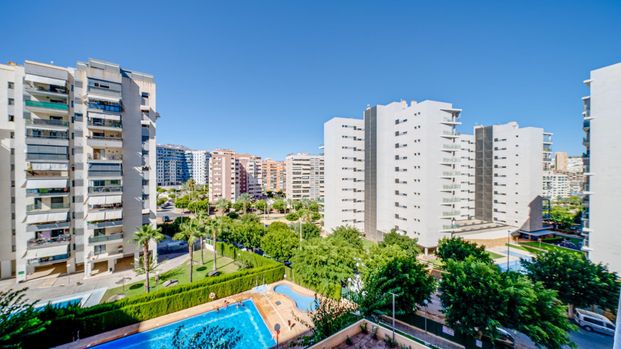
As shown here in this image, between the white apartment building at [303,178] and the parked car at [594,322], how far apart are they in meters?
71.2

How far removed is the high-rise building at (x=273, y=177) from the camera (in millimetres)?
109250

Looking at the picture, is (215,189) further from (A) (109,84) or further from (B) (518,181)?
(B) (518,181)

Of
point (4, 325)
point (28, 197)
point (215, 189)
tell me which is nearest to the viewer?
point (4, 325)

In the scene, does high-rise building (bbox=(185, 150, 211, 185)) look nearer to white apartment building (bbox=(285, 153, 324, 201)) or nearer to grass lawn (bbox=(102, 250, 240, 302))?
white apartment building (bbox=(285, 153, 324, 201))

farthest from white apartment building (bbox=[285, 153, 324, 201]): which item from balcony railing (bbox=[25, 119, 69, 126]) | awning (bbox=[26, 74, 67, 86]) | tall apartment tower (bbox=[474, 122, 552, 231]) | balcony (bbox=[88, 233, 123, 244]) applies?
awning (bbox=[26, 74, 67, 86])

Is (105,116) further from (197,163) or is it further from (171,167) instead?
(197,163)

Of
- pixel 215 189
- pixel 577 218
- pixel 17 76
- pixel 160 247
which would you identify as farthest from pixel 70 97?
pixel 577 218

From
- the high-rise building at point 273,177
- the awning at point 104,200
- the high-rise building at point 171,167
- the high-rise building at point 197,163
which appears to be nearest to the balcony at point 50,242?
the awning at point 104,200

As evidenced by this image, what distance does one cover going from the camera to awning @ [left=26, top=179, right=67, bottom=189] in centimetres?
2533

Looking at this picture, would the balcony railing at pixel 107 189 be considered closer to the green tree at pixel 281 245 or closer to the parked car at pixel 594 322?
the green tree at pixel 281 245

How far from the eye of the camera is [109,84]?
2795cm

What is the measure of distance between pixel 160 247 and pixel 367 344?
38.7 m

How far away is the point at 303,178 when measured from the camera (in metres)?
88.8

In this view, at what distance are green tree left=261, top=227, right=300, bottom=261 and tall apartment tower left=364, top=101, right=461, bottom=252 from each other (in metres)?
19.2
